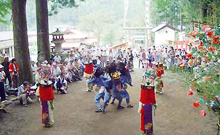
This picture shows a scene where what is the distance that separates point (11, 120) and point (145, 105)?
4165 mm

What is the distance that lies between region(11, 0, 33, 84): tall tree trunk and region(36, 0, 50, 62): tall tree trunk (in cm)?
235

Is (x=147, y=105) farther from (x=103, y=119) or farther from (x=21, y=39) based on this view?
(x=21, y=39)

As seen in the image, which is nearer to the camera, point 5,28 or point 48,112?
point 48,112

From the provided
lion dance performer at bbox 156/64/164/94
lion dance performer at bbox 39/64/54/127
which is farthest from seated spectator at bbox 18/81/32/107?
lion dance performer at bbox 156/64/164/94

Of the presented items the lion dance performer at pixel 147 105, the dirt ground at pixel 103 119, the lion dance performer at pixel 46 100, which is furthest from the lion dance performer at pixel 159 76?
the lion dance performer at pixel 46 100

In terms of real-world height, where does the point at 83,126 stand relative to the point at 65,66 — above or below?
below

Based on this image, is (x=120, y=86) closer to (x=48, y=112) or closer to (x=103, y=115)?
(x=103, y=115)

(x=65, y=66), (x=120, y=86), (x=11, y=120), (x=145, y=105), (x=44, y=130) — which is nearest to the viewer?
(x=145, y=105)

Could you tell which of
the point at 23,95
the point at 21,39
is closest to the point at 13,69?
the point at 21,39

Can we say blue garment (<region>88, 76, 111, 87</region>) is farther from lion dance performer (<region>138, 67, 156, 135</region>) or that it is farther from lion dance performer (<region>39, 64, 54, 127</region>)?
lion dance performer (<region>138, 67, 156, 135</region>)

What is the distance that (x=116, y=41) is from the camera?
34500mm

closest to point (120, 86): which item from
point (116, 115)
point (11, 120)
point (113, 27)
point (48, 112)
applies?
point (116, 115)

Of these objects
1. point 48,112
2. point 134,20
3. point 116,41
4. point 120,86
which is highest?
point 134,20

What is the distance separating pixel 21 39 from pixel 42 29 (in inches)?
104
